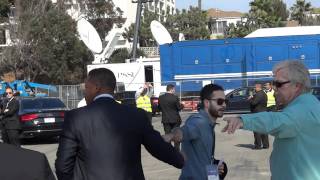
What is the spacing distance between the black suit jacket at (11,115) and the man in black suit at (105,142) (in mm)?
10300

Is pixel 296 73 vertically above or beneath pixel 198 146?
above

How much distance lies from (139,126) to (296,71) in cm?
114

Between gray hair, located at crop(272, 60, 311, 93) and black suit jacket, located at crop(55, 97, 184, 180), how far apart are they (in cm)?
105

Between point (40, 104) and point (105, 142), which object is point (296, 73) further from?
point (40, 104)

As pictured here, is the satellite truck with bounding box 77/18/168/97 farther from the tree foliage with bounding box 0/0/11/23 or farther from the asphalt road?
the tree foliage with bounding box 0/0/11/23

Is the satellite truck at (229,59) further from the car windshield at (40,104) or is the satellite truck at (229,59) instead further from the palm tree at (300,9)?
the palm tree at (300,9)

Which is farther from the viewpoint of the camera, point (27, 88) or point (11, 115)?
point (27, 88)

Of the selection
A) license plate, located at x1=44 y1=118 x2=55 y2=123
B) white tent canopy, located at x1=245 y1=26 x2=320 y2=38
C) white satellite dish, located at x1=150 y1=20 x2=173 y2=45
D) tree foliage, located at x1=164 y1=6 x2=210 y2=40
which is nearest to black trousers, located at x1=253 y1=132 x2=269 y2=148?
license plate, located at x1=44 y1=118 x2=55 y2=123

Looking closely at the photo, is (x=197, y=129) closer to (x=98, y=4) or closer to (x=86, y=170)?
(x=86, y=170)

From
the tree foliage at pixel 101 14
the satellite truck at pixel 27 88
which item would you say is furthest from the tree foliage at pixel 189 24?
the satellite truck at pixel 27 88

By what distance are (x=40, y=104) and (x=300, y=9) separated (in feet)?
225

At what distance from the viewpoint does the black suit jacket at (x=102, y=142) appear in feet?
13.8

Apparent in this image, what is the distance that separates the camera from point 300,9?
275ft

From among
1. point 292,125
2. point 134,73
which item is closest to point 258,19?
point 134,73
